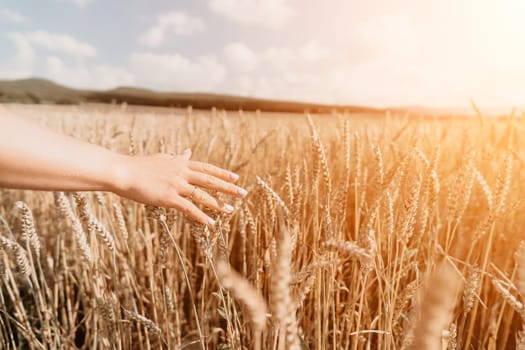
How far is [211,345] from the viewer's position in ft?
4.81

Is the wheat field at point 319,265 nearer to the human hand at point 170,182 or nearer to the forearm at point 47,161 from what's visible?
the human hand at point 170,182

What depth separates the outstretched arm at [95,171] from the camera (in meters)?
0.71

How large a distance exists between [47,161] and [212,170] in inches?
13.8

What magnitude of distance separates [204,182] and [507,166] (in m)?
0.65

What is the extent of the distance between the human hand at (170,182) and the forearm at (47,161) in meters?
0.03

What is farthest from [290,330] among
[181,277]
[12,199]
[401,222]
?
[12,199]

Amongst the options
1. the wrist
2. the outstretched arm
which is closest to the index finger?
the outstretched arm

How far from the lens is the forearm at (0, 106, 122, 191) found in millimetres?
698

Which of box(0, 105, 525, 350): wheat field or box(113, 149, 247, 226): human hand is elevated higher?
box(113, 149, 247, 226): human hand


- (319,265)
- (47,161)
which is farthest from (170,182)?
(319,265)

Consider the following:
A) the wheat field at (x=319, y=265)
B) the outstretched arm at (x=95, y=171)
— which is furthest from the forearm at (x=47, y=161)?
the wheat field at (x=319, y=265)

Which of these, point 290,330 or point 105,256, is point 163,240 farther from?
point 105,256

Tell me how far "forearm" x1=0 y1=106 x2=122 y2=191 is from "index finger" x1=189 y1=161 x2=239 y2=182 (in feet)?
0.59

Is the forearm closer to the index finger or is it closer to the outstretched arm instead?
the outstretched arm
